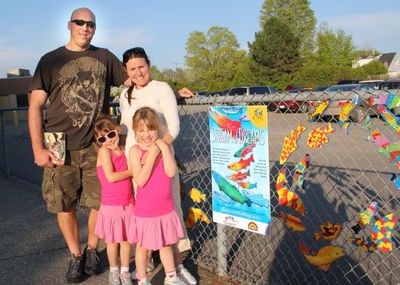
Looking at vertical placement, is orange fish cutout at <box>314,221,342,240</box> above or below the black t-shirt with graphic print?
below

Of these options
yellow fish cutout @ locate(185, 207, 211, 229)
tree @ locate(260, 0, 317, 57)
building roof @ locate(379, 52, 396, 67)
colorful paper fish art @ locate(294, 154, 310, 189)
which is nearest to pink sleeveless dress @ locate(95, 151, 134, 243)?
yellow fish cutout @ locate(185, 207, 211, 229)

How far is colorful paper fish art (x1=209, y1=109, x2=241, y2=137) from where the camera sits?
316 cm

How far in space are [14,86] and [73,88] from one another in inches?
1724

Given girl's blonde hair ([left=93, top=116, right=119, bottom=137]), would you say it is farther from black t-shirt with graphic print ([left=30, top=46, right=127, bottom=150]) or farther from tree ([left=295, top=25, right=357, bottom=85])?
tree ([left=295, top=25, right=357, bottom=85])

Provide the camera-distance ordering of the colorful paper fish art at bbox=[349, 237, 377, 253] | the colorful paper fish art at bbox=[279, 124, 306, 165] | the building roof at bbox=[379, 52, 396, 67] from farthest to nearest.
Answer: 1. the building roof at bbox=[379, 52, 396, 67]
2. the colorful paper fish art at bbox=[279, 124, 306, 165]
3. the colorful paper fish art at bbox=[349, 237, 377, 253]

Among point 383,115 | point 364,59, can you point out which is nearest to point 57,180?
point 383,115

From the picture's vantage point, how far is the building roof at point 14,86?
4270 cm

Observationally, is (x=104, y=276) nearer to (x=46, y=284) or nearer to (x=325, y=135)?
(x=46, y=284)

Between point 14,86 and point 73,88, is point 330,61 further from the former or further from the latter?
point 73,88

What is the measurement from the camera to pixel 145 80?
3.22m

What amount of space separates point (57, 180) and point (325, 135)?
216cm

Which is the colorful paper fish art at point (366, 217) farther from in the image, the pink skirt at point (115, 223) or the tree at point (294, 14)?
the tree at point (294, 14)

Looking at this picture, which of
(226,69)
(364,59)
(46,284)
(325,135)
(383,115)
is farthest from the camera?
(364,59)

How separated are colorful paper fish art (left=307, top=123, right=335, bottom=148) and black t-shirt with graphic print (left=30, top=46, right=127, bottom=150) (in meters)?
1.79
